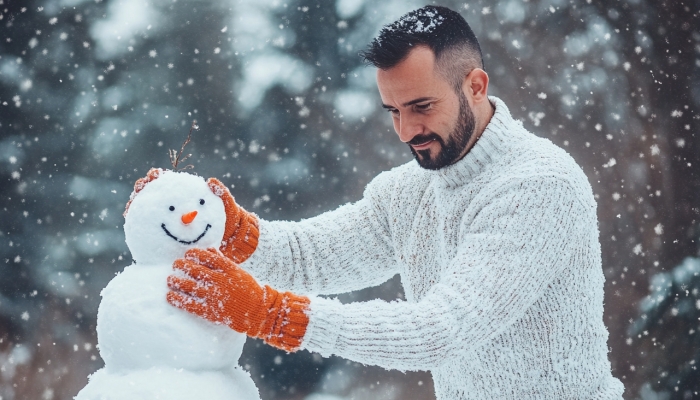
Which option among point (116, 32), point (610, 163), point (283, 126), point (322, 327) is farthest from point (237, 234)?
point (610, 163)

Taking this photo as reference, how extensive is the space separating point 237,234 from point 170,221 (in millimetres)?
172

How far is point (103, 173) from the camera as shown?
8.01 ft

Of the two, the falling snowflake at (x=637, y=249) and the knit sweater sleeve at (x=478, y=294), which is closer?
the knit sweater sleeve at (x=478, y=294)

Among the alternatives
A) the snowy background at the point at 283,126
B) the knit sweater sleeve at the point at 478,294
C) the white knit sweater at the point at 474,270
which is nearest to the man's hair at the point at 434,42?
the white knit sweater at the point at 474,270

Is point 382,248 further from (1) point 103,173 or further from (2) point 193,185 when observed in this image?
(1) point 103,173

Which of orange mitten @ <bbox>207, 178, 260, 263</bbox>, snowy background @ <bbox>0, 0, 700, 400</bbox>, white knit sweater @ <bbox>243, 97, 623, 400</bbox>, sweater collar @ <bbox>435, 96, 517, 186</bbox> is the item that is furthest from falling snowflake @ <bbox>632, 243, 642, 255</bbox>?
orange mitten @ <bbox>207, 178, 260, 263</bbox>

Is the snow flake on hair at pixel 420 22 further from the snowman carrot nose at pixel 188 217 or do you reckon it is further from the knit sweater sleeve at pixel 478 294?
the snowman carrot nose at pixel 188 217

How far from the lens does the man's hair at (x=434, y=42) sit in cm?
108

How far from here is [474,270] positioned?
1.00m

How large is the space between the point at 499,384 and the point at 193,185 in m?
0.62

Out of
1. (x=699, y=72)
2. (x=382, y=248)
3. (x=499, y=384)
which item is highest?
(x=382, y=248)

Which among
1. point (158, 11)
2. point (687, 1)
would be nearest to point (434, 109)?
point (158, 11)

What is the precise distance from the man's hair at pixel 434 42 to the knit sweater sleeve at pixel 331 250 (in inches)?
12.4

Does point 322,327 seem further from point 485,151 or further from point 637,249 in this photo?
point 637,249
